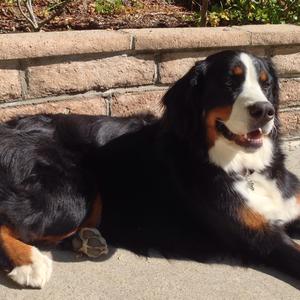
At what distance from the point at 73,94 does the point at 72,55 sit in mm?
321

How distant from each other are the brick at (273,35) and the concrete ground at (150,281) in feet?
6.88

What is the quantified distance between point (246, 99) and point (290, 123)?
2.16 metres

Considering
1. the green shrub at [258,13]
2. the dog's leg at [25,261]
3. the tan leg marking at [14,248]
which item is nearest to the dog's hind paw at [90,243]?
the dog's leg at [25,261]

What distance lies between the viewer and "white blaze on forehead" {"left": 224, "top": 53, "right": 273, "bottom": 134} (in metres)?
3.14

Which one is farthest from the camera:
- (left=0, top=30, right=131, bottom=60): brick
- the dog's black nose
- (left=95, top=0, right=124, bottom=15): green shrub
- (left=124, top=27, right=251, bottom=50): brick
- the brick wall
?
(left=95, top=0, right=124, bottom=15): green shrub

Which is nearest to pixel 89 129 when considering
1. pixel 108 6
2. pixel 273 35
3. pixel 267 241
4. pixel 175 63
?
pixel 175 63

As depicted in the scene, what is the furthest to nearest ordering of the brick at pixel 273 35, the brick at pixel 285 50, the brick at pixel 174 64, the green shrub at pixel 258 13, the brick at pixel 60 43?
the green shrub at pixel 258 13 → the brick at pixel 285 50 → the brick at pixel 273 35 → the brick at pixel 174 64 → the brick at pixel 60 43

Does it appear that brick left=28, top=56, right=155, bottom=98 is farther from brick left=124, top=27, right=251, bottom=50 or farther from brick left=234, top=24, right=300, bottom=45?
brick left=234, top=24, right=300, bottom=45

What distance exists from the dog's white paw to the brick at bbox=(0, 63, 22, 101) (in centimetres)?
141

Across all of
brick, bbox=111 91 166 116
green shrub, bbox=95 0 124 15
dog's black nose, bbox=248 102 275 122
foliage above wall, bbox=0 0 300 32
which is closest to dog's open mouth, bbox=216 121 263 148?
dog's black nose, bbox=248 102 275 122

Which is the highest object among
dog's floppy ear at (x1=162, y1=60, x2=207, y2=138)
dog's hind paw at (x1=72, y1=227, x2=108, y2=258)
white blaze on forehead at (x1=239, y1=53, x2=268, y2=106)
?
white blaze on forehead at (x1=239, y1=53, x2=268, y2=106)

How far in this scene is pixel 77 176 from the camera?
361 centimetres

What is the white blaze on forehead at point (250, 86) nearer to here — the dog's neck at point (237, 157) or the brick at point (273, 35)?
the dog's neck at point (237, 157)

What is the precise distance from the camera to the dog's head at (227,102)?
3170mm
